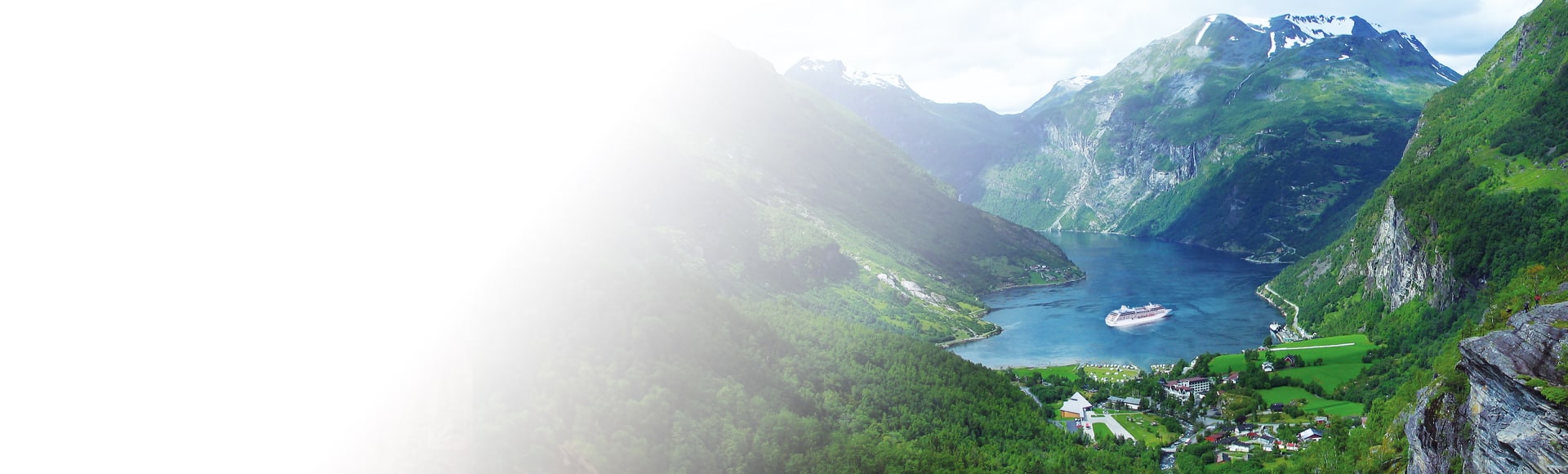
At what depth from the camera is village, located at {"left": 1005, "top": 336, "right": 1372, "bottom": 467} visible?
85875mm

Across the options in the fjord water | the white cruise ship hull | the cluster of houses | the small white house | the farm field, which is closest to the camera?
the cluster of houses

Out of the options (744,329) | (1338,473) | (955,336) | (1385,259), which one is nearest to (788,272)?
(955,336)

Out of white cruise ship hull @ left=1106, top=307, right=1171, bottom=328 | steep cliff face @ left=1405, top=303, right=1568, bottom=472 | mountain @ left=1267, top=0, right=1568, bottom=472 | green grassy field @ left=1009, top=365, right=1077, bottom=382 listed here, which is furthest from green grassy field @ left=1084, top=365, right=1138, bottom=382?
steep cliff face @ left=1405, top=303, right=1568, bottom=472

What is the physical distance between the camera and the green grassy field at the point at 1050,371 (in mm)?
128500

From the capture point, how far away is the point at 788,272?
182 metres

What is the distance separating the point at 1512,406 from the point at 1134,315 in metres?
148

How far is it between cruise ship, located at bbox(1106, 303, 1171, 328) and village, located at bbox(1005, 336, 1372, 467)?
41083 millimetres

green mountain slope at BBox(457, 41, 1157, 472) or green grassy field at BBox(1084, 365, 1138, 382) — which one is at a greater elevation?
green mountain slope at BBox(457, 41, 1157, 472)

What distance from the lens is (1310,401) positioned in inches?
3949

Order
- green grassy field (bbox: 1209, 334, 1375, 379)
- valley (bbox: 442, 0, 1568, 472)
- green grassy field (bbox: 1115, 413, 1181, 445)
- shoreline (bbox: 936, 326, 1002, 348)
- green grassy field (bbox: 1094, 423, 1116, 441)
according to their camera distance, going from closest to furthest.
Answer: valley (bbox: 442, 0, 1568, 472)
green grassy field (bbox: 1094, 423, 1116, 441)
green grassy field (bbox: 1115, 413, 1181, 445)
green grassy field (bbox: 1209, 334, 1375, 379)
shoreline (bbox: 936, 326, 1002, 348)

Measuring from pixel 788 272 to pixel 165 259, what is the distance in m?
129

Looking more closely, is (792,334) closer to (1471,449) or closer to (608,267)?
(608,267)

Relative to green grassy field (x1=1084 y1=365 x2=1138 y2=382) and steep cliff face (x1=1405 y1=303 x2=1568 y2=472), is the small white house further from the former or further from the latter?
steep cliff face (x1=1405 y1=303 x2=1568 y2=472)

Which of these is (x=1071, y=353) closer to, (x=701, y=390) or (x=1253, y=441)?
(x=1253, y=441)
